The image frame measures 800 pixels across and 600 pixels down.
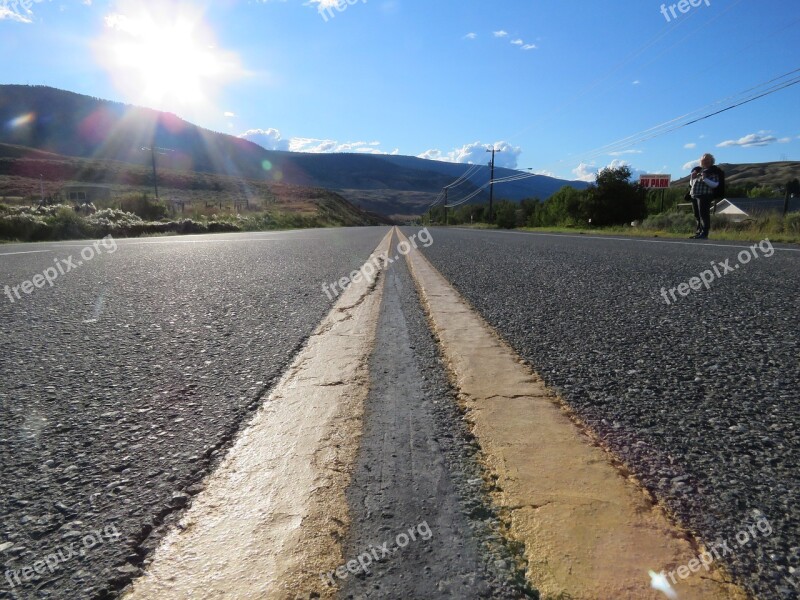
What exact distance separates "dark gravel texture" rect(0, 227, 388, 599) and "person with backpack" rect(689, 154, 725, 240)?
8723 millimetres

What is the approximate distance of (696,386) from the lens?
4.48 ft

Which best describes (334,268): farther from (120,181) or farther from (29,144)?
(29,144)

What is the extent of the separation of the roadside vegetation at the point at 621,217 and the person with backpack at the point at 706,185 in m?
0.98

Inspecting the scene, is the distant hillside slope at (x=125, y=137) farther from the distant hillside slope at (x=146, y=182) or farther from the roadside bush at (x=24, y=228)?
the roadside bush at (x=24, y=228)

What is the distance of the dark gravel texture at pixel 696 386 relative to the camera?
77cm

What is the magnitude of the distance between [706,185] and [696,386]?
30.5ft

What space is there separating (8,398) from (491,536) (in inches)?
53.7

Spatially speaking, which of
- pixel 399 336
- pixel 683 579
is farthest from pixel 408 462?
pixel 399 336

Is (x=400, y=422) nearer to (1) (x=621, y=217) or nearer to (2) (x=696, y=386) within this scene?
(2) (x=696, y=386)

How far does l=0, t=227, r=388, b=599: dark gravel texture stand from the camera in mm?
730

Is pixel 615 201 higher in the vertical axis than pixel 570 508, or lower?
higher

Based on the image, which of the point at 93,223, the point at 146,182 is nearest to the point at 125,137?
the point at 146,182

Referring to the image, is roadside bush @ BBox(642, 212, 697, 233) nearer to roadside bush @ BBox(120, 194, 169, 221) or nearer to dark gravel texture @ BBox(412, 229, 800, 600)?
dark gravel texture @ BBox(412, 229, 800, 600)

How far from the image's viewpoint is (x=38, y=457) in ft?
3.27
